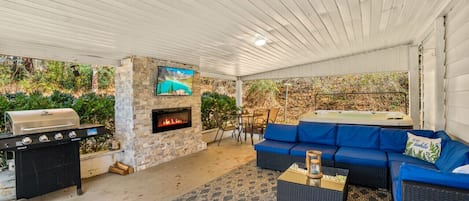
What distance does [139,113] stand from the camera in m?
4.33

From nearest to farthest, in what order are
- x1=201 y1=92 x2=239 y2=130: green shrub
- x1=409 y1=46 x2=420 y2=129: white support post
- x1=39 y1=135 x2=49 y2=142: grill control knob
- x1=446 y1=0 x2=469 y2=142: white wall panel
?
x1=446 y1=0 x2=469 y2=142: white wall panel < x1=39 y1=135 x2=49 y2=142: grill control knob < x1=409 y1=46 x2=420 y2=129: white support post < x1=201 y1=92 x2=239 y2=130: green shrub

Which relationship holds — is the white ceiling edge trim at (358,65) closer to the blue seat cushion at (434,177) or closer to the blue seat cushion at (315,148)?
the blue seat cushion at (315,148)

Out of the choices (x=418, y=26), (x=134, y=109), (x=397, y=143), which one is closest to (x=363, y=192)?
(x=397, y=143)

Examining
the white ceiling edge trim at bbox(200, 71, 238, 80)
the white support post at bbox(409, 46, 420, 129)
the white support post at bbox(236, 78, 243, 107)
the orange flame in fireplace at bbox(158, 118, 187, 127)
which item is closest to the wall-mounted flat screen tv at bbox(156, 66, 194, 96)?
the orange flame in fireplace at bbox(158, 118, 187, 127)

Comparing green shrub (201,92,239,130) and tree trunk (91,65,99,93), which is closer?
tree trunk (91,65,99,93)

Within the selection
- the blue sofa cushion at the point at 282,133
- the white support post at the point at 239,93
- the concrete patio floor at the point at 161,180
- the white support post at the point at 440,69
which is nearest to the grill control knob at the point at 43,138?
the concrete patio floor at the point at 161,180

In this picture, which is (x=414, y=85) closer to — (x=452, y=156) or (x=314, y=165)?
(x=452, y=156)

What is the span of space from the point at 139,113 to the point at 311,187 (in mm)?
3238

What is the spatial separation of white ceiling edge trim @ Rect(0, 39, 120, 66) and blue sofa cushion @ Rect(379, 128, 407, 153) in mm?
4818

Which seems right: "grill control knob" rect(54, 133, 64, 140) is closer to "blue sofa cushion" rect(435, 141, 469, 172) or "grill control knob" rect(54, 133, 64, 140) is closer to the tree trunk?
the tree trunk

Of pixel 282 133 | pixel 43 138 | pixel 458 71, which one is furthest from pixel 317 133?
pixel 43 138

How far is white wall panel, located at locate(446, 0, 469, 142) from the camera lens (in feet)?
8.59

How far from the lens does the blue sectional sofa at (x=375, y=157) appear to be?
1729 millimetres

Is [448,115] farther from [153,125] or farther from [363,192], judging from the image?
[153,125]
